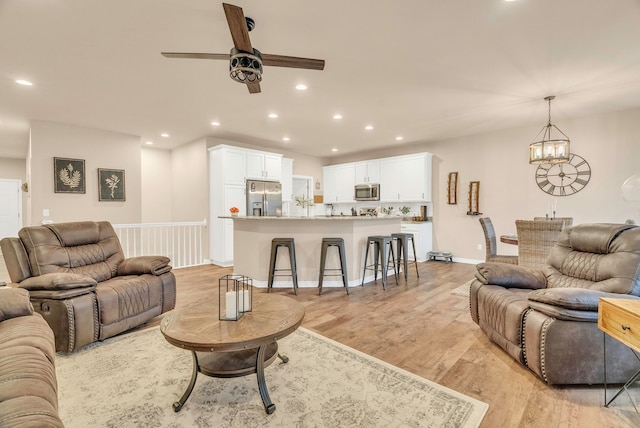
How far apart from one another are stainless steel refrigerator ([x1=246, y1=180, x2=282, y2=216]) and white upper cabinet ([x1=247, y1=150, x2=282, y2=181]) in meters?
0.14

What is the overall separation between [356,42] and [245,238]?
9.98 feet

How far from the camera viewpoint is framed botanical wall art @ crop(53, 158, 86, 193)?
510 centimetres

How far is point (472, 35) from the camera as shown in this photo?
8.66 feet

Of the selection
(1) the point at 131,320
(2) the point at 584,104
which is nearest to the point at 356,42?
(1) the point at 131,320

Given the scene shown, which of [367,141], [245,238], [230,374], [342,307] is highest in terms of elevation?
[367,141]

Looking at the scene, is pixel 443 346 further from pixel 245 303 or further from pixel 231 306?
pixel 231 306

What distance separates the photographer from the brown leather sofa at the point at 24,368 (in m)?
0.87

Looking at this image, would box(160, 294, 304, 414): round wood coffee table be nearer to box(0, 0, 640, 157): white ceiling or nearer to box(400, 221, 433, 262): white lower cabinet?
box(0, 0, 640, 157): white ceiling

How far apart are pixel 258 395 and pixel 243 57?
2.32m

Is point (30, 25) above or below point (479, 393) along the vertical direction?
above

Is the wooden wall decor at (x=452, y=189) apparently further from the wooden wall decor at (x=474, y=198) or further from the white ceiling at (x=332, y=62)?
the white ceiling at (x=332, y=62)

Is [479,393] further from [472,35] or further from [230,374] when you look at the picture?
[472,35]

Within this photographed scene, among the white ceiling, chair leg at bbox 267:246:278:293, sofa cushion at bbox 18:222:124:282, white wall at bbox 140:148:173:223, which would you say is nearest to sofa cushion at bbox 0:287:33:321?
sofa cushion at bbox 18:222:124:282

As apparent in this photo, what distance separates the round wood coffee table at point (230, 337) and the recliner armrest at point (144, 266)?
1227 mm
